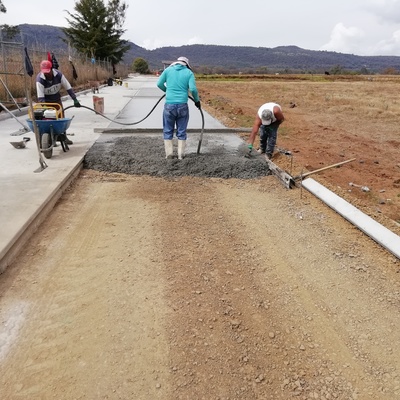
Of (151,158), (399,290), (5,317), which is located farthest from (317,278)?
(151,158)

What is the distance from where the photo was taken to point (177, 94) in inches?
227

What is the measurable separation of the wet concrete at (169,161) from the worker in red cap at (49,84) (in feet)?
2.74

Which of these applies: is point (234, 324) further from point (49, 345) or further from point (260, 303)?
point (49, 345)

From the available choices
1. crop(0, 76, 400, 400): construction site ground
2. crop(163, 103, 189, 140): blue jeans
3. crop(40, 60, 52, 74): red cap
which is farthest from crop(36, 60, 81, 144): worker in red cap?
crop(0, 76, 400, 400): construction site ground

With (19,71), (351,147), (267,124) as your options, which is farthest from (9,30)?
(267,124)

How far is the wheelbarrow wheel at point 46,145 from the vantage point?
5566 mm

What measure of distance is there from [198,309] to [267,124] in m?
4.14

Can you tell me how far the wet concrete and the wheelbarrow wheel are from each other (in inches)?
21.5

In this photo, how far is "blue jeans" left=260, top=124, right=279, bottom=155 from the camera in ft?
20.6

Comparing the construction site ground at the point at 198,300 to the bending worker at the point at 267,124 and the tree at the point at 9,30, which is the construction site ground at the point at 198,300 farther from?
the tree at the point at 9,30

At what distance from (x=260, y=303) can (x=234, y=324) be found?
0.32 meters

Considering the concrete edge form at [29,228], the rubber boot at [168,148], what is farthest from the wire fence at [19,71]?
the rubber boot at [168,148]

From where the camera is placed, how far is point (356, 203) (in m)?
4.63

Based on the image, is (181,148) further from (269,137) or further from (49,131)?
(49,131)
